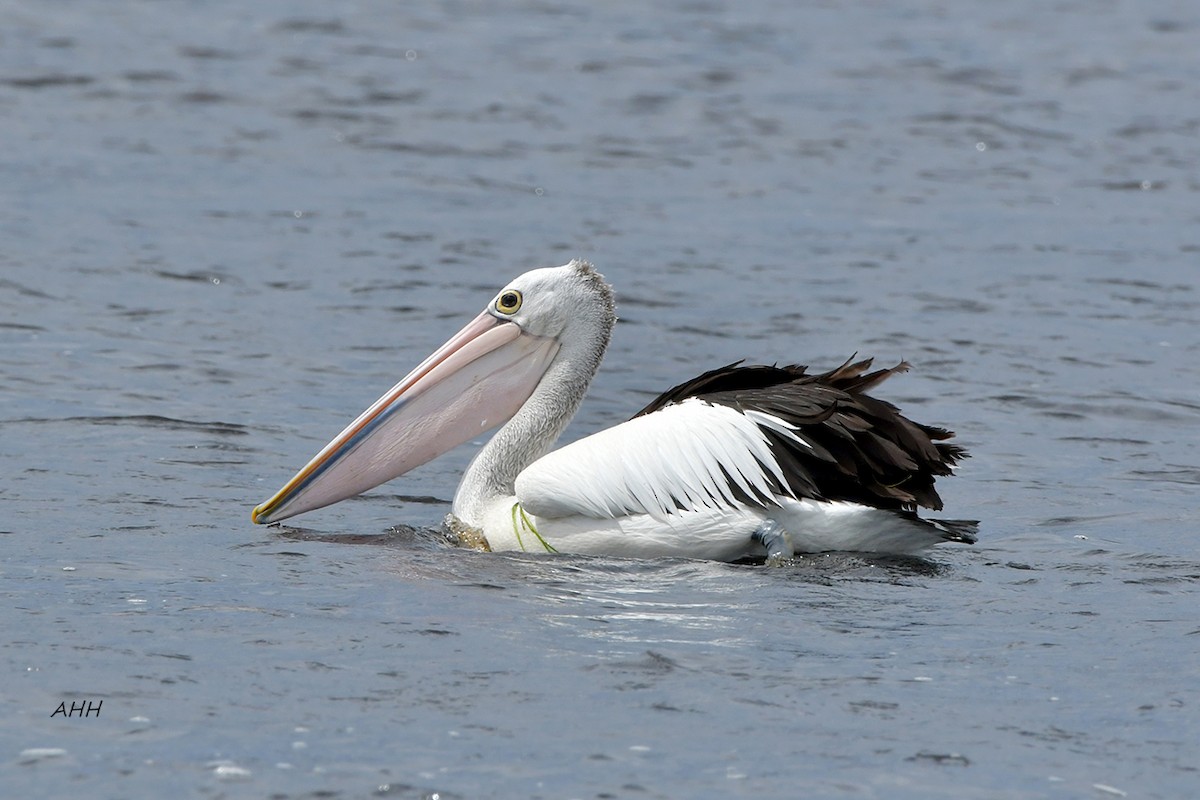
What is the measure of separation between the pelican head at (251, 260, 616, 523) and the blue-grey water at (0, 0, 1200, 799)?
1.04 ft

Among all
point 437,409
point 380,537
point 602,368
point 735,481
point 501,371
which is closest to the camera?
point 735,481

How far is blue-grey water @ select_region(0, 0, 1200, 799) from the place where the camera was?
4.27m

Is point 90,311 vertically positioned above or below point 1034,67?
below

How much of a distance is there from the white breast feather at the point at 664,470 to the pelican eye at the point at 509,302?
0.99m

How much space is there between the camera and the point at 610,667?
184 inches

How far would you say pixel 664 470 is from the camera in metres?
5.97

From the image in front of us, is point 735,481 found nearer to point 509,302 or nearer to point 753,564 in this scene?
point 753,564

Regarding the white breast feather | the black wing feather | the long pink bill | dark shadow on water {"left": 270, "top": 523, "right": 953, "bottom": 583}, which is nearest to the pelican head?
the long pink bill

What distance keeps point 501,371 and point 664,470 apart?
120cm

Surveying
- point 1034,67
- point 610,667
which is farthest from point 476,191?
point 610,667

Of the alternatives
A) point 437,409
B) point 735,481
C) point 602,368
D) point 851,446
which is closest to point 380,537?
point 437,409

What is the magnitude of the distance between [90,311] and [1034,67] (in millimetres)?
10617

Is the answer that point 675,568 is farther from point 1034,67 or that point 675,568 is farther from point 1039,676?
point 1034,67

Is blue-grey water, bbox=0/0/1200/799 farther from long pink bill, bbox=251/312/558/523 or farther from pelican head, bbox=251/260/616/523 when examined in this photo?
pelican head, bbox=251/260/616/523
